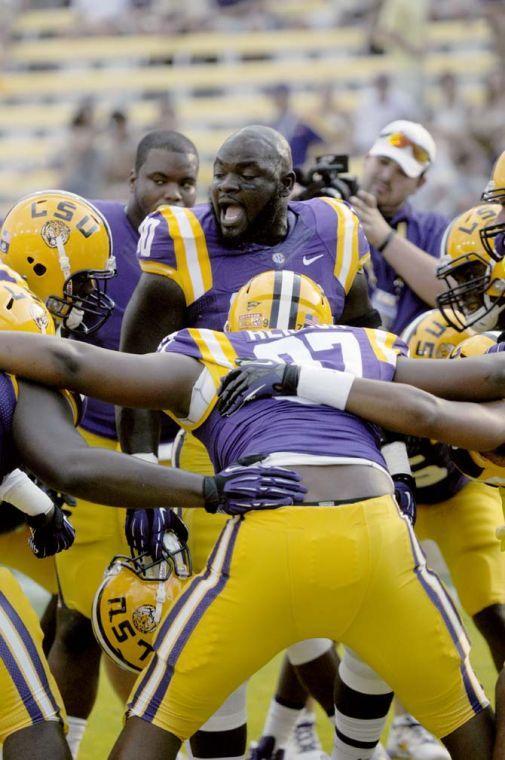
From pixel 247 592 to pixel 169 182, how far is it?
2.22m

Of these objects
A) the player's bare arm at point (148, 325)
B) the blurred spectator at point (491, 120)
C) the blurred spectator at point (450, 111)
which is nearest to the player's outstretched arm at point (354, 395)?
the player's bare arm at point (148, 325)

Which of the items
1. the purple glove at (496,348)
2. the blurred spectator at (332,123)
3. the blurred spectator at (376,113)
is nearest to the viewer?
the purple glove at (496,348)

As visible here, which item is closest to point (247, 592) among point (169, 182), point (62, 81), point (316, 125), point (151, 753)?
point (151, 753)

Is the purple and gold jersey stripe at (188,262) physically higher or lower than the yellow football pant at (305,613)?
higher

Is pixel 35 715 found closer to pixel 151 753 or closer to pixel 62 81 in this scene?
pixel 151 753

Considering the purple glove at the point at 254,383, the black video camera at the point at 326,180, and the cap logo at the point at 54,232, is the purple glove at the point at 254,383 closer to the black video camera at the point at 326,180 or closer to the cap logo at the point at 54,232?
the cap logo at the point at 54,232

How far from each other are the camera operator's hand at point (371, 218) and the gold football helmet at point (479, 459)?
1.61 metres

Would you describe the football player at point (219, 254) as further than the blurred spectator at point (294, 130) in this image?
No

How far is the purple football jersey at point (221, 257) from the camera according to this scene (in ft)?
12.1

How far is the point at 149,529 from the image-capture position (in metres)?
3.35

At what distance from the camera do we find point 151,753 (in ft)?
8.89

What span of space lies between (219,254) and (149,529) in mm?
915

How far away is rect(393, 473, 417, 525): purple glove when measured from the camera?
10.9 feet

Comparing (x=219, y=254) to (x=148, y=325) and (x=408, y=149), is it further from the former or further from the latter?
(x=408, y=149)
